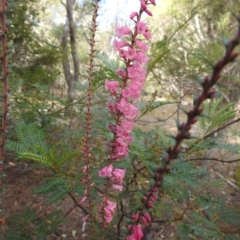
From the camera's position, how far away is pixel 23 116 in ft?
9.49

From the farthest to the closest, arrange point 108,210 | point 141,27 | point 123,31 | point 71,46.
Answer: point 71,46 → point 108,210 → point 123,31 → point 141,27

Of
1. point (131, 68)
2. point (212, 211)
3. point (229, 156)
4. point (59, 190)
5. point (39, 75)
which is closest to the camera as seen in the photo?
point (131, 68)

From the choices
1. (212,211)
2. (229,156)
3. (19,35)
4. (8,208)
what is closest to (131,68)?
(212,211)

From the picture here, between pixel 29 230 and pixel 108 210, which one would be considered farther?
pixel 29 230

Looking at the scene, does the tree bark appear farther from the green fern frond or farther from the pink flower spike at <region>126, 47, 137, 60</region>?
the pink flower spike at <region>126, 47, 137, 60</region>

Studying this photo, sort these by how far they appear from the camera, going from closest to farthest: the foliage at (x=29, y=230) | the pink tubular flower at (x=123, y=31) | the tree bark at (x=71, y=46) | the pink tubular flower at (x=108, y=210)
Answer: the pink tubular flower at (x=123, y=31), the pink tubular flower at (x=108, y=210), the foliage at (x=29, y=230), the tree bark at (x=71, y=46)

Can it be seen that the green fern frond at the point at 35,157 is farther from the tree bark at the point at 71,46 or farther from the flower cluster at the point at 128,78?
the tree bark at the point at 71,46

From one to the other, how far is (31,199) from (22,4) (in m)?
3.24

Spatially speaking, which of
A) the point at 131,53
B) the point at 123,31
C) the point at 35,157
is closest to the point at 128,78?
the point at 131,53

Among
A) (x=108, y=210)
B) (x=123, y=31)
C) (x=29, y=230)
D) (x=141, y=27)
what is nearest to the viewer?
(x=141, y=27)

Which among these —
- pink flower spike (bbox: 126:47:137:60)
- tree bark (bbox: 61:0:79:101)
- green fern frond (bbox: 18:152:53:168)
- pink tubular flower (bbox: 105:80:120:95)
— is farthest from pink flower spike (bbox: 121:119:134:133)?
tree bark (bbox: 61:0:79:101)

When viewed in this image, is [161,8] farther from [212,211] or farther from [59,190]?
[59,190]

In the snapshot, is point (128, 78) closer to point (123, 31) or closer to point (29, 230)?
point (123, 31)

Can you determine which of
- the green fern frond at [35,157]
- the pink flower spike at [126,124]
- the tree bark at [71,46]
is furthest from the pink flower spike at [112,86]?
the tree bark at [71,46]
